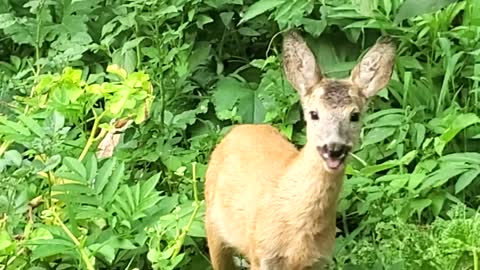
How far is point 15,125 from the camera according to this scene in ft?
18.7

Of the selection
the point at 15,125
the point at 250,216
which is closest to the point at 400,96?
the point at 250,216

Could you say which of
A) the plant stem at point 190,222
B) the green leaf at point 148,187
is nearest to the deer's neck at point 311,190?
the plant stem at point 190,222

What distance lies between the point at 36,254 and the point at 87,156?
900 millimetres

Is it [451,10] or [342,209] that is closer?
[342,209]

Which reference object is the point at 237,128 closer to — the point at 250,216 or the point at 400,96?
the point at 250,216

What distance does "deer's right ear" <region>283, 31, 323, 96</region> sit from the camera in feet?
17.2

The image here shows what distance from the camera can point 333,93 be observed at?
498 centimetres

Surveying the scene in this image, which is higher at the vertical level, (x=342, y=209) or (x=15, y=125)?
(x=15, y=125)

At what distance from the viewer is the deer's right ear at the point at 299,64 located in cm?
523

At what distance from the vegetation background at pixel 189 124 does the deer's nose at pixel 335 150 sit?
1.57 ft

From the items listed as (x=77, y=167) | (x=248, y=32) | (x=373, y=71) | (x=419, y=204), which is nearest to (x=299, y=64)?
(x=373, y=71)

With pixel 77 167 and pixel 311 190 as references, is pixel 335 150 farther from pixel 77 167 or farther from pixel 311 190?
pixel 77 167

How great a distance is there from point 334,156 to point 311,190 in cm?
27

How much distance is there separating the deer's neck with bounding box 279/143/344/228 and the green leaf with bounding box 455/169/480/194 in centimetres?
81
